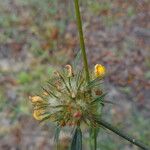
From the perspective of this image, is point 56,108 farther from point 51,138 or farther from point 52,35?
point 52,35

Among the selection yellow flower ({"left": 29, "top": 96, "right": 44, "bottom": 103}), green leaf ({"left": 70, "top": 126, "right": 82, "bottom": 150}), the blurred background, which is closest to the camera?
green leaf ({"left": 70, "top": 126, "right": 82, "bottom": 150})

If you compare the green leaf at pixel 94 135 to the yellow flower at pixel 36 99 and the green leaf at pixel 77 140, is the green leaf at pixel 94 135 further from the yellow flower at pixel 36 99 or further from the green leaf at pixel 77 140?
the yellow flower at pixel 36 99

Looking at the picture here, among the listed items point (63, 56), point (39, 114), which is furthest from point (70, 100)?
point (63, 56)

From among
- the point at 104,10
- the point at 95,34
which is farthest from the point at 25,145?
the point at 104,10

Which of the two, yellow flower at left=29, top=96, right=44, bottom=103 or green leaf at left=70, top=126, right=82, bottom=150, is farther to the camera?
yellow flower at left=29, top=96, right=44, bottom=103

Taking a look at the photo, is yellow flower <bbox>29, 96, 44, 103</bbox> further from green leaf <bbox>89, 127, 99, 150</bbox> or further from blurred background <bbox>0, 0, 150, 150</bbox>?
blurred background <bbox>0, 0, 150, 150</bbox>

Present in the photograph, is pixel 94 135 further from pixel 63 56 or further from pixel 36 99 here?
pixel 63 56

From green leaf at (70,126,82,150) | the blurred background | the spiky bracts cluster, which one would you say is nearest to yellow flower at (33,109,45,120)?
the spiky bracts cluster
